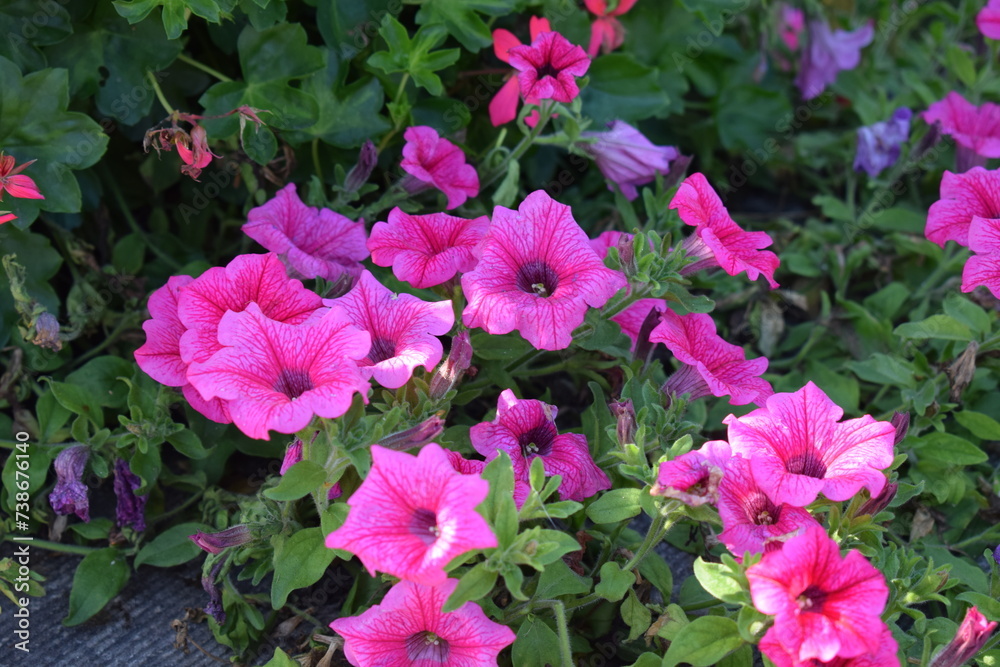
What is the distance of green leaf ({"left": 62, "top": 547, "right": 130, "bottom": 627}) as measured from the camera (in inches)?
74.7

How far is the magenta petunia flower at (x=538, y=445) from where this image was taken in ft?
5.65

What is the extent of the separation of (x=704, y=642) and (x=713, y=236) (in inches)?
29.2

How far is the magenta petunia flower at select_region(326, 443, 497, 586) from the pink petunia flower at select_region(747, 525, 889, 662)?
0.41 m

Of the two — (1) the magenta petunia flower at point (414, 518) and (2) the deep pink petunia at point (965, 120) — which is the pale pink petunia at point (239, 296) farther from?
(2) the deep pink petunia at point (965, 120)

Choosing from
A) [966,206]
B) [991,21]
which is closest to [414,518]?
[966,206]

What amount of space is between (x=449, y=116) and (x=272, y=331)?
1079 millimetres

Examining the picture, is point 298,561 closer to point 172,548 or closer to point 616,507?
point 172,548

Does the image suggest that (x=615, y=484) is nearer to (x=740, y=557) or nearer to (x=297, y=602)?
(x=740, y=557)

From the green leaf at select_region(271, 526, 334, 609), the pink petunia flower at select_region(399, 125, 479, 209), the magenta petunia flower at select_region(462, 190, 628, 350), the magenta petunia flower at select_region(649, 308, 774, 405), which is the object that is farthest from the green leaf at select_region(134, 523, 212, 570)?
the magenta petunia flower at select_region(649, 308, 774, 405)

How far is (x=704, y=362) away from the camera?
6.19 feet

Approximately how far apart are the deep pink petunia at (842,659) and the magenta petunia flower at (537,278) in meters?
0.61

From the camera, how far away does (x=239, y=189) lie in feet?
8.28

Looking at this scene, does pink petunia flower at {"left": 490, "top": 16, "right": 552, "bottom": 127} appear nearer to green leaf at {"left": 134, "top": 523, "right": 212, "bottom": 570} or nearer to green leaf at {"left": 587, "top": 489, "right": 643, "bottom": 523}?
green leaf at {"left": 587, "top": 489, "right": 643, "bottom": 523}

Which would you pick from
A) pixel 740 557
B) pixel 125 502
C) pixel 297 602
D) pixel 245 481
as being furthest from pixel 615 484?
pixel 125 502
